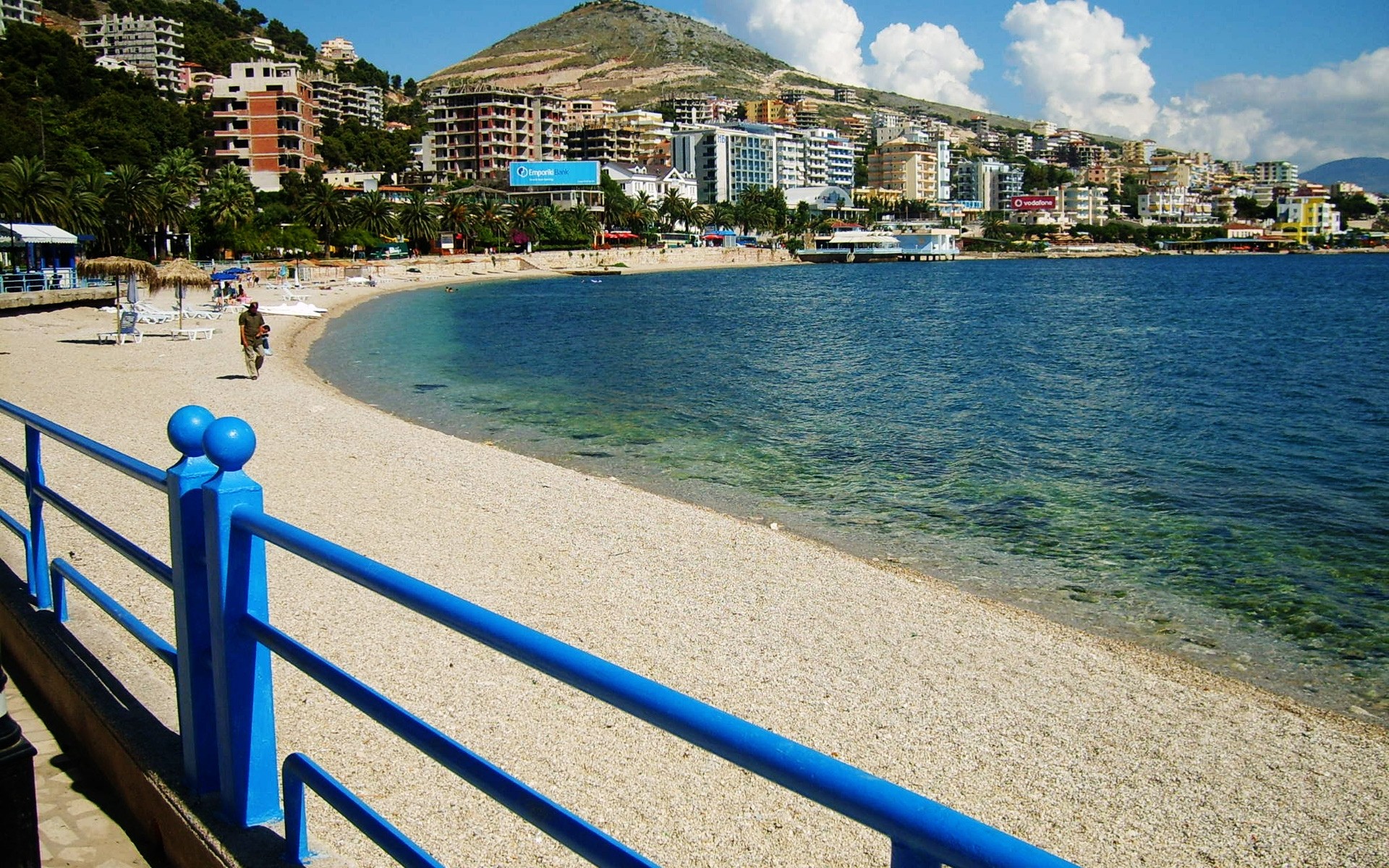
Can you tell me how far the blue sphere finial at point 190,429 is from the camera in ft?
9.96

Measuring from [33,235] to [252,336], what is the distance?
2919cm

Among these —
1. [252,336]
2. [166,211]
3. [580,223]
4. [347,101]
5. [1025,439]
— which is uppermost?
[347,101]

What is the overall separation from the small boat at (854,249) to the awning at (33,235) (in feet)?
424

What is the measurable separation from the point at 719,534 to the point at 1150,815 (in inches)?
238

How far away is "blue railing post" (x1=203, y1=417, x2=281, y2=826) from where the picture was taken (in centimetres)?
290

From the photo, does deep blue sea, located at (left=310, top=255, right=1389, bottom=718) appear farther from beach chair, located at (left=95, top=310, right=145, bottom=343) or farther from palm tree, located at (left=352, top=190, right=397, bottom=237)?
palm tree, located at (left=352, top=190, right=397, bottom=237)

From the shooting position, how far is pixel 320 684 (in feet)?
10.3

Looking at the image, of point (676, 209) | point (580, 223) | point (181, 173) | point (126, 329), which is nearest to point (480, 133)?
point (676, 209)

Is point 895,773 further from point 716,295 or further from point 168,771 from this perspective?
point 716,295

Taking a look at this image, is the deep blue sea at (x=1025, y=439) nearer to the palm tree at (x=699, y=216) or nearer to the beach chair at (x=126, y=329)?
the beach chair at (x=126, y=329)

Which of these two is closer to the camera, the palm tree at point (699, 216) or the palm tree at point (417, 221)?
the palm tree at point (417, 221)

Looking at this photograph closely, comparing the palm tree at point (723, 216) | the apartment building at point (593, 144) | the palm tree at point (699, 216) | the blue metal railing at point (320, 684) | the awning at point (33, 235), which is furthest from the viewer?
the apartment building at point (593, 144)

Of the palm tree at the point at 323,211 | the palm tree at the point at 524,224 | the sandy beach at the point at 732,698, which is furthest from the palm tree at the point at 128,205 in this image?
the sandy beach at the point at 732,698

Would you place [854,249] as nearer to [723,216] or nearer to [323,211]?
[723,216]
